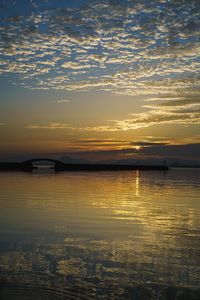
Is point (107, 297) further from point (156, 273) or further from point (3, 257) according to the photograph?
point (3, 257)

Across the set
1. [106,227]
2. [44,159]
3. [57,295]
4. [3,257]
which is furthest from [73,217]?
[44,159]

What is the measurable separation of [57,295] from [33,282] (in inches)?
48.4

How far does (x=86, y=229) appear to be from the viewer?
19953 millimetres

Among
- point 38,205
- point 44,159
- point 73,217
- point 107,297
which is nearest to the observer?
point 107,297

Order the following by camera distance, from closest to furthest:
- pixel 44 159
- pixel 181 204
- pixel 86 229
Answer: pixel 86 229 → pixel 181 204 → pixel 44 159

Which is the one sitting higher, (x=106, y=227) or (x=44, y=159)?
(x=44, y=159)

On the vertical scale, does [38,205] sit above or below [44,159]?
below

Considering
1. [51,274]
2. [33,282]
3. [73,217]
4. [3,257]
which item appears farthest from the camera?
[73,217]

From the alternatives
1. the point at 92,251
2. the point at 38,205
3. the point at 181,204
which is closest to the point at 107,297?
the point at 92,251

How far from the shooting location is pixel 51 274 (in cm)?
1159

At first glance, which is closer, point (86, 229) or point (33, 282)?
point (33, 282)

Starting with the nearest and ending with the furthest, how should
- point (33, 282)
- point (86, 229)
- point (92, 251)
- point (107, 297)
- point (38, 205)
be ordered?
point (107, 297) < point (33, 282) < point (92, 251) < point (86, 229) < point (38, 205)

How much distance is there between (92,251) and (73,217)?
9585mm

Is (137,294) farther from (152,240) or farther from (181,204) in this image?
(181,204)
